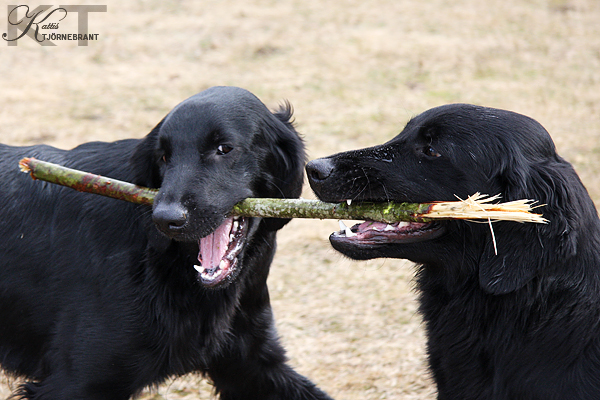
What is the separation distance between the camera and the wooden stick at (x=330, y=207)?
8.67 ft

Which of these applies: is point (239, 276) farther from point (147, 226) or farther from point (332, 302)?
point (332, 302)

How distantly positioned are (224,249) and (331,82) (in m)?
→ 6.00

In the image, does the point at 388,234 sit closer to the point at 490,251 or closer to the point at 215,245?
the point at 490,251

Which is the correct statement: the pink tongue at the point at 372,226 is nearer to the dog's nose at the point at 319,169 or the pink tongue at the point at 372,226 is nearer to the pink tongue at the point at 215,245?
the dog's nose at the point at 319,169

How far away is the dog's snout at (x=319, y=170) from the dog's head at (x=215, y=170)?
0.40 metres

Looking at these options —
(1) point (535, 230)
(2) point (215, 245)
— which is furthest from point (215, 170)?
(1) point (535, 230)

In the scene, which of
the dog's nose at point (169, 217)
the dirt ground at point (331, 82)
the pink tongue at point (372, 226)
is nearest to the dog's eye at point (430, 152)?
the pink tongue at point (372, 226)

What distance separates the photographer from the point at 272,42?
1010 centimetres

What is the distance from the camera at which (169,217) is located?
2.96 m

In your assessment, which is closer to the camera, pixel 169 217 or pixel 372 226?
pixel 169 217

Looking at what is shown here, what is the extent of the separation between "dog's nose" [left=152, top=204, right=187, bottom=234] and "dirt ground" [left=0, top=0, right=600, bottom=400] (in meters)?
1.75

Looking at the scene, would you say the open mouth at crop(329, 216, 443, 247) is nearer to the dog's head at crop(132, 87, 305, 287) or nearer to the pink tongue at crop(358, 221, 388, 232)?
the pink tongue at crop(358, 221, 388, 232)

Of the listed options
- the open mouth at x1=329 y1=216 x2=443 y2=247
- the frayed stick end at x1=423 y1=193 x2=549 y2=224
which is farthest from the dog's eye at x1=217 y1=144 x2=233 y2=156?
the frayed stick end at x1=423 y1=193 x2=549 y2=224

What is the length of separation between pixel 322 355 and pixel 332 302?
65cm
